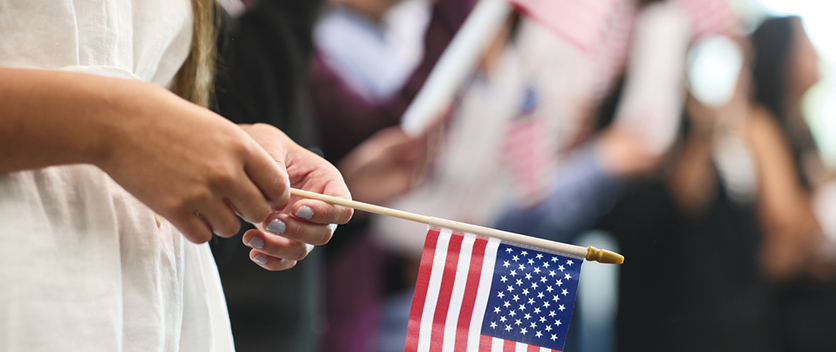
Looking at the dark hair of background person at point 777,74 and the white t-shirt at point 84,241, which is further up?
the dark hair of background person at point 777,74

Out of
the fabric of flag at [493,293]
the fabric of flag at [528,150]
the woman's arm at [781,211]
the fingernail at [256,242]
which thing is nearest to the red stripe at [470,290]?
the fabric of flag at [493,293]

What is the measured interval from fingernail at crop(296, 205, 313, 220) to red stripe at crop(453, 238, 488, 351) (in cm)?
18

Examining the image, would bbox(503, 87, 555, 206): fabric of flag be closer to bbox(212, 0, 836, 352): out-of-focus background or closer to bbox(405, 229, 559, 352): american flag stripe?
bbox(212, 0, 836, 352): out-of-focus background

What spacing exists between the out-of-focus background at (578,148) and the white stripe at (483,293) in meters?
0.61

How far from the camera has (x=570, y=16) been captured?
152cm

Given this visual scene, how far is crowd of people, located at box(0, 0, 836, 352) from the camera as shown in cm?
41

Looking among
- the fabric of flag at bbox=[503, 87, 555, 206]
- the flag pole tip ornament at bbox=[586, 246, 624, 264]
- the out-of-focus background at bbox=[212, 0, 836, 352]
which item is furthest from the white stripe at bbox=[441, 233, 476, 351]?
the fabric of flag at bbox=[503, 87, 555, 206]

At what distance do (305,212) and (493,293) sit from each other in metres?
0.22

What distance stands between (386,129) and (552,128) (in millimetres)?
639

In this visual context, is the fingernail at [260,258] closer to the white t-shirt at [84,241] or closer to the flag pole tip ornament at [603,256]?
the white t-shirt at [84,241]

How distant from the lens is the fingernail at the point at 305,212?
51cm

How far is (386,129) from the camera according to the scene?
5.24 feet

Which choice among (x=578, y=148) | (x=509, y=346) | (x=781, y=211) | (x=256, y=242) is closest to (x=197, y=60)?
(x=256, y=242)

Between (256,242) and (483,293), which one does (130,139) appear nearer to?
(256,242)
